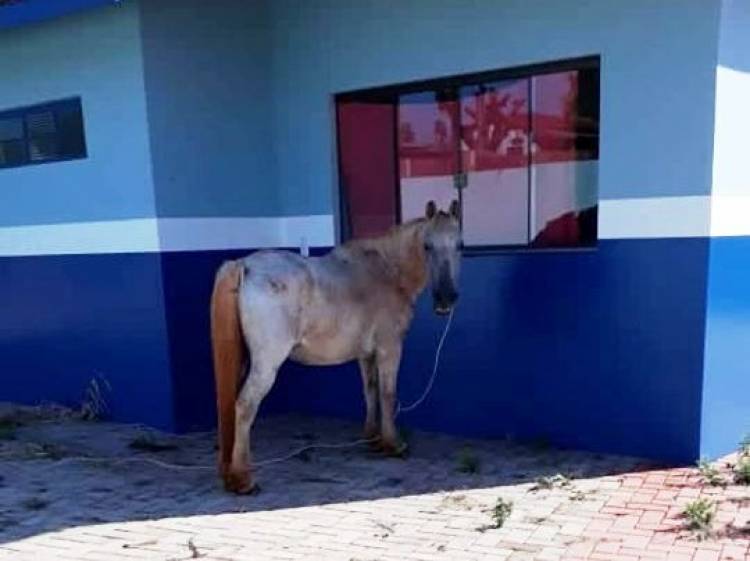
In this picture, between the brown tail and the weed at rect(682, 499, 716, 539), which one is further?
the brown tail

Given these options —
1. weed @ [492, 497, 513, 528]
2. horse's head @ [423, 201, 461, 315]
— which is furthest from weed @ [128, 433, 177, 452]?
weed @ [492, 497, 513, 528]

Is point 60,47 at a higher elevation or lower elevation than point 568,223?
higher

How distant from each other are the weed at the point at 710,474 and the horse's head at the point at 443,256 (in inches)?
71.6

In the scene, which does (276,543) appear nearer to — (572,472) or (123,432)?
(572,472)

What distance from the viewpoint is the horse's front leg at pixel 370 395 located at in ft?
19.1

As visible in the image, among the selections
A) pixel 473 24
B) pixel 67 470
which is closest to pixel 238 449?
pixel 67 470

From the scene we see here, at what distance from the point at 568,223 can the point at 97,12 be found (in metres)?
3.90

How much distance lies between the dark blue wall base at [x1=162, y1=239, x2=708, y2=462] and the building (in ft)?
0.05

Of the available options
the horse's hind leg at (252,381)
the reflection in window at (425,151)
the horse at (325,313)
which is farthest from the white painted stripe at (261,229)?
the horse's hind leg at (252,381)

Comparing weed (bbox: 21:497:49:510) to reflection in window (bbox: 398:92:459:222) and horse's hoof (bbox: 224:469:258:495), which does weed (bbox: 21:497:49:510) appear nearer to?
horse's hoof (bbox: 224:469:258:495)

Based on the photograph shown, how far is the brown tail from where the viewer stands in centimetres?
491

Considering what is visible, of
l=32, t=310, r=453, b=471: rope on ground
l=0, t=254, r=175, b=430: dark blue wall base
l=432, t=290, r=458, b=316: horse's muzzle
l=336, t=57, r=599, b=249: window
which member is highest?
l=336, t=57, r=599, b=249: window

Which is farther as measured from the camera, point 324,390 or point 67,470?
point 324,390

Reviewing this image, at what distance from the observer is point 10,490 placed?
5070 millimetres
